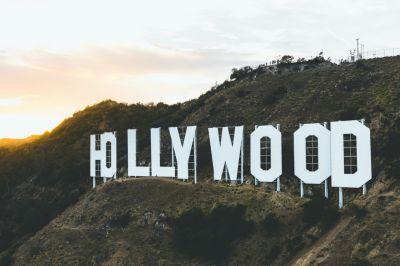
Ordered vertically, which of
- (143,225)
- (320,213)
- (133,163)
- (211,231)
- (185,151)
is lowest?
(143,225)

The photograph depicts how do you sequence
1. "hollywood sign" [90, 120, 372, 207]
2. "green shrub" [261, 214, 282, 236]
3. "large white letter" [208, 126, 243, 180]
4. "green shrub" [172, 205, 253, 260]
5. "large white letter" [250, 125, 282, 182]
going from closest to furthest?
"hollywood sign" [90, 120, 372, 207] < "green shrub" [261, 214, 282, 236] < "green shrub" [172, 205, 253, 260] < "large white letter" [250, 125, 282, 182] < "large white letter" [208, 126, 243, 180]

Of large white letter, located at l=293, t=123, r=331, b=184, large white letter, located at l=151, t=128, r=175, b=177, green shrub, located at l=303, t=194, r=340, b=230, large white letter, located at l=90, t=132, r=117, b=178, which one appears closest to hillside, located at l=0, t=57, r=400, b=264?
green shrub, located at l=303, t=194, r=340, b=230

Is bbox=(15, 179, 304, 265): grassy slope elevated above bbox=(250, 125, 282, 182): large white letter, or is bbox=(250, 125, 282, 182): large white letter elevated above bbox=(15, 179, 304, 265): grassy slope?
bbox=(250, 125, 282, 182): large white letter

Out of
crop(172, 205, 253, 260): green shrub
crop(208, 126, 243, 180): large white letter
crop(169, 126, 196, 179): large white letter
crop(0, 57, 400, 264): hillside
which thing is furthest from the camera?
crop(169, 126, 196, 179): large white letter

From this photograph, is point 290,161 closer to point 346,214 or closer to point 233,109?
point 346,214

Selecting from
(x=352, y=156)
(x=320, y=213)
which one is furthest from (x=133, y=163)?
(x=352, y=156)

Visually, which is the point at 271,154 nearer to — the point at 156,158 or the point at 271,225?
the point at 271,225

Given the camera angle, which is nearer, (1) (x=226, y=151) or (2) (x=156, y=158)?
(1) (x=226, y=151)

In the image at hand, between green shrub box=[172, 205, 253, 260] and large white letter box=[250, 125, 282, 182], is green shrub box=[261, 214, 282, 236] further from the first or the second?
large white letter box=[250, 125, 282, 182]
